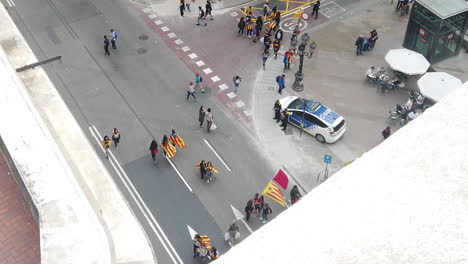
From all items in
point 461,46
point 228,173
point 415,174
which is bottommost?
point 228,173

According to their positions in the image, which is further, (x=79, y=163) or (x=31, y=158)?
(x=79, y=163)

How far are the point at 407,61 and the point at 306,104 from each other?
7.25 meters

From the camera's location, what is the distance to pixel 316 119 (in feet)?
93.6

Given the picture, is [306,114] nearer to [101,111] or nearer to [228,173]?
[228,173]

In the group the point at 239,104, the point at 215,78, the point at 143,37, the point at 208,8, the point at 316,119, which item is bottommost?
the point at 239,104

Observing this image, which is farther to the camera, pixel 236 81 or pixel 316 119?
pixel 236 81

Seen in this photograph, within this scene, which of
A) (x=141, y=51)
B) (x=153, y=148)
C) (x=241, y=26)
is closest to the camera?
(x=153, y=148)

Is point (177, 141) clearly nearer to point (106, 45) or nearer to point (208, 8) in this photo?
point (106, 45)

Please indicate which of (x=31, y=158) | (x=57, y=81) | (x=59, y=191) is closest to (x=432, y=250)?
(x=59, y=191)

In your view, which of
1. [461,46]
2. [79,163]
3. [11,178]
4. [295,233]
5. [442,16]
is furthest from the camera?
[461,46]

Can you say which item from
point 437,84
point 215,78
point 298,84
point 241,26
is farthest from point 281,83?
point 437,84

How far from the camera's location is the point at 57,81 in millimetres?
32562

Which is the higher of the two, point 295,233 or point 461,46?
point 295,233

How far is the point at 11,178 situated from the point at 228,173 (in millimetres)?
14822
